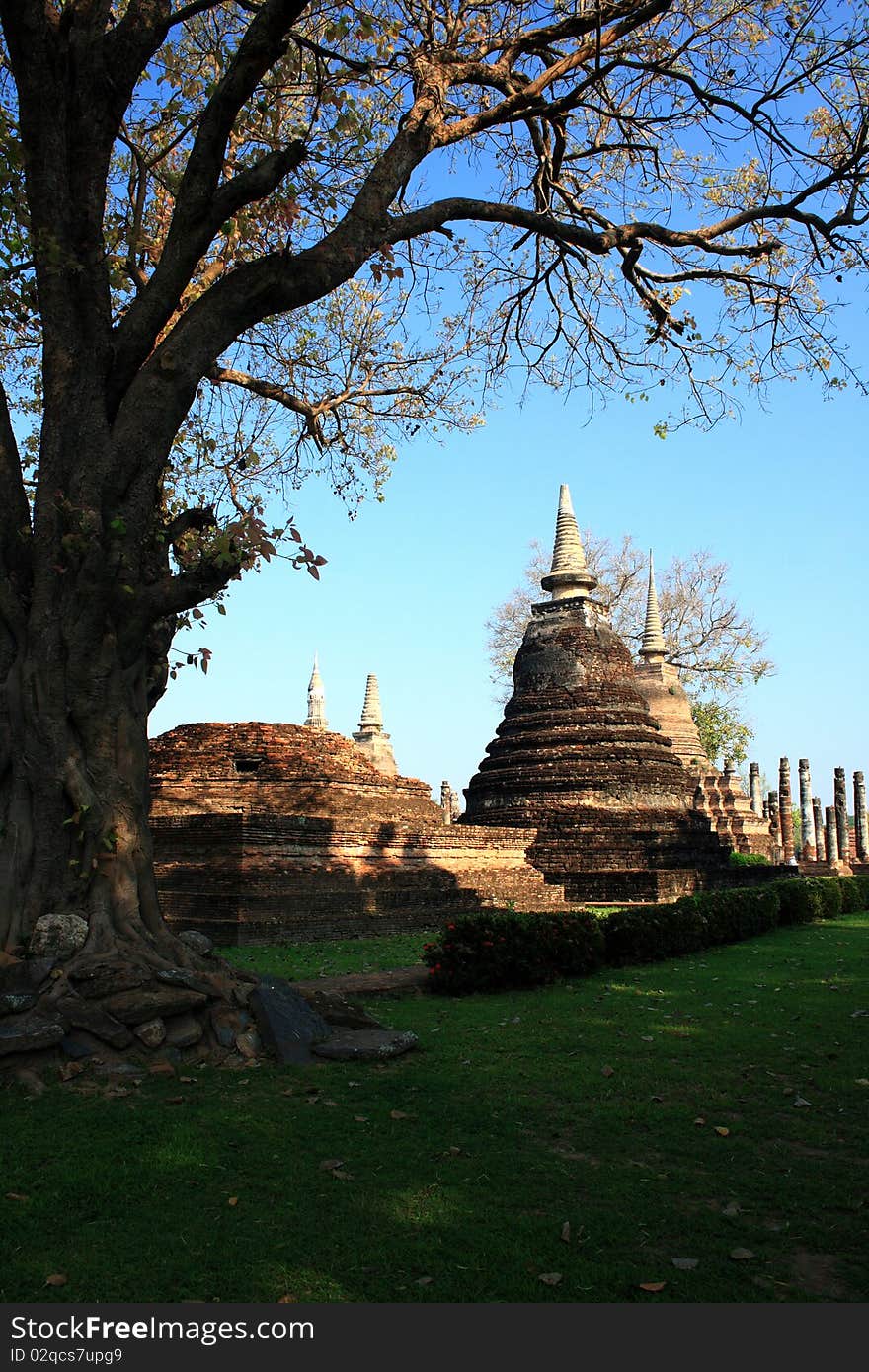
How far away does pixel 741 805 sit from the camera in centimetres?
3606

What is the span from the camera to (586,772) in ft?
72.2

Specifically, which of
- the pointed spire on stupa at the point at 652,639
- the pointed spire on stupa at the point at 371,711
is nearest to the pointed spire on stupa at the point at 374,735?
Answer: the pointed spire on stupa at the point at 371,711

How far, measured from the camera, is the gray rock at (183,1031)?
644 cm

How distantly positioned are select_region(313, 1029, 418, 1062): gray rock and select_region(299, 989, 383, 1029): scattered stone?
305mm

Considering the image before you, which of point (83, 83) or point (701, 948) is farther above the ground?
point (83, 83)

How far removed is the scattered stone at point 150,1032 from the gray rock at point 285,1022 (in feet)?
2.36

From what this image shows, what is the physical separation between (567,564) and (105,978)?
20343mm

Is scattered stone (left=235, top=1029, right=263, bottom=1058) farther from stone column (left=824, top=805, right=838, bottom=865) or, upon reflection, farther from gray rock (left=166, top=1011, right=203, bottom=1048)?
stone column (left=824, top=805, right=838, bottom=865)

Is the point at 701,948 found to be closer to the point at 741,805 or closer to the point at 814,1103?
the point at 814,1103

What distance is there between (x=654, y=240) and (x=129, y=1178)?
29.0ft

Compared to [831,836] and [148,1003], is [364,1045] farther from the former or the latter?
[831,836]

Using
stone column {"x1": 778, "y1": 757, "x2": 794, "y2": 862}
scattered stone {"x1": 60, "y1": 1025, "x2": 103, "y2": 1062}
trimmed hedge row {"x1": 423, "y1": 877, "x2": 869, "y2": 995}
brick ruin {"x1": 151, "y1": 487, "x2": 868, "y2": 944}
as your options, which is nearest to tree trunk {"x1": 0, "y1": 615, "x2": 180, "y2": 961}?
scattered stone {"x1": 60, "y1": 1025, "x2": 103, "y2": 1062}

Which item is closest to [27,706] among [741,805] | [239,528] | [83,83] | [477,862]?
[239,528]

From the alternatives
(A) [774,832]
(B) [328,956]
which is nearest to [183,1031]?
(B) [328,956]
